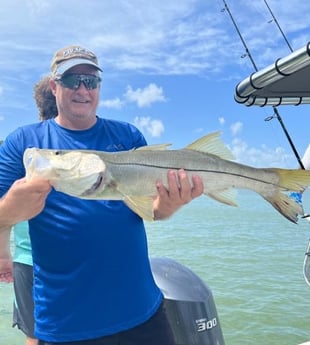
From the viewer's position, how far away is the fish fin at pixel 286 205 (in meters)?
1.98

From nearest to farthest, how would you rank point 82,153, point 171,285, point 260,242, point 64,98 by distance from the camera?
point 82,153 → point 64,98 → point 171,285 → point 260,242

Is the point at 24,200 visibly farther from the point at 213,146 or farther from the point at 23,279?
the point at 23,279

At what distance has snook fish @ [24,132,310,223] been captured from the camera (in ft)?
5.72

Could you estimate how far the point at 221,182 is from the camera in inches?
76.5

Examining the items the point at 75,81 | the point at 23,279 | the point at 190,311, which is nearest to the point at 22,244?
the point at 23,279

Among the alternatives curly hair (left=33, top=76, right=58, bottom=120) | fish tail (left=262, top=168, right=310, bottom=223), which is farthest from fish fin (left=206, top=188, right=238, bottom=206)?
curly hair (left=33, top=76, right=58, bottom=120)

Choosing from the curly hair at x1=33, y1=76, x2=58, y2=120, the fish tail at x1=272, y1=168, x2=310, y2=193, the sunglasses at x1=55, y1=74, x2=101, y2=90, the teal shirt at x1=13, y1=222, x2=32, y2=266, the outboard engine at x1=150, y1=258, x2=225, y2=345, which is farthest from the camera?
the curly hair at x1=33, y1=76, x2=58, y2=120

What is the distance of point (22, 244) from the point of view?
119 inches

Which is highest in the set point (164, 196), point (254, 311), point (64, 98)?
point (64, 98)

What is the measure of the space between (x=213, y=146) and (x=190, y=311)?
124cm

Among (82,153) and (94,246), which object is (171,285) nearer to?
(94,246)

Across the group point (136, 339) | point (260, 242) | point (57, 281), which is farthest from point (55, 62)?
point (260, 242)

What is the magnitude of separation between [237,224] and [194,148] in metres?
19.6

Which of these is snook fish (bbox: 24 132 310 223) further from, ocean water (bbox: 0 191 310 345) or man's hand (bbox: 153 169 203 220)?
ocean water (bbox: 0 191 310 345)
